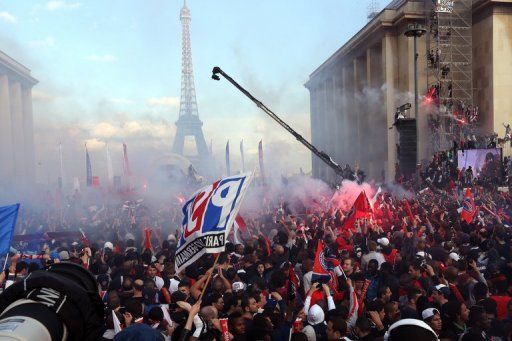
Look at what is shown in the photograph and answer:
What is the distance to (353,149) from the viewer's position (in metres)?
52.2

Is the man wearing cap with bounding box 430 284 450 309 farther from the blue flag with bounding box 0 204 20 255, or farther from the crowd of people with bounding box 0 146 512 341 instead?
the blue flag with bounding box 0 204 20 255

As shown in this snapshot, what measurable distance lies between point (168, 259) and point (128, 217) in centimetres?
1158

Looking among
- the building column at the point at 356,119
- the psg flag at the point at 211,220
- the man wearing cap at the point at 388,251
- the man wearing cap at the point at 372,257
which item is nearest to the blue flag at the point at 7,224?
the psg flag at the point at 211,220

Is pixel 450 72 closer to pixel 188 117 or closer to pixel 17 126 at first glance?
pixel 17 126

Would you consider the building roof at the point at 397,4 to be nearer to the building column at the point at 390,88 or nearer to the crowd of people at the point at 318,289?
the building column at the point at 390,88

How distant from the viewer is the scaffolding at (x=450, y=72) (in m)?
35.0

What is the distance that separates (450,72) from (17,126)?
46.1 metres

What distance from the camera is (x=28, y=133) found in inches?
2450

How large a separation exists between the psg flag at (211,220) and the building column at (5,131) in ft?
170

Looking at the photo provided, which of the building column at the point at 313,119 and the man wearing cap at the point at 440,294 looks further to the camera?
the building column at the point at 313,119

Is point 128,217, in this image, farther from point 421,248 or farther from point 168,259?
point 421,248

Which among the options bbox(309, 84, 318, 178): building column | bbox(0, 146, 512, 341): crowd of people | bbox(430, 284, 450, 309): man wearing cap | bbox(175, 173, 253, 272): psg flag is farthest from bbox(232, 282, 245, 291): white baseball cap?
bbox(309, 84, 318, 178): building column

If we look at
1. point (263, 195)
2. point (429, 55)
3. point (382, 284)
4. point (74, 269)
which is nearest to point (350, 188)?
point (263, 195)

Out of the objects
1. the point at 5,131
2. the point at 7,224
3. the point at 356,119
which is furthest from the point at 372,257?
the point at 5,131
